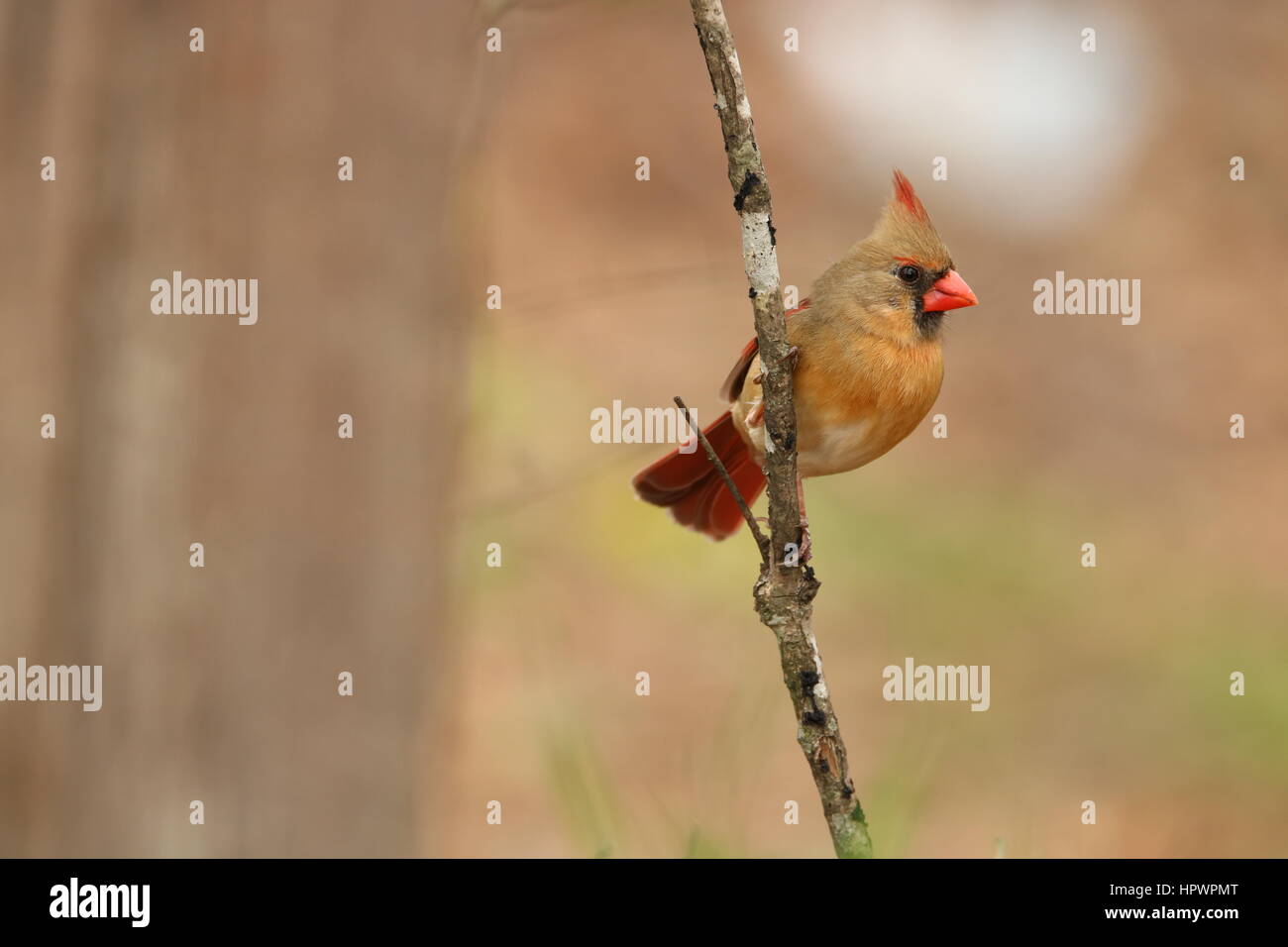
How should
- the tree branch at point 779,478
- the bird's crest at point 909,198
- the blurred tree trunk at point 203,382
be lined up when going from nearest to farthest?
the tree branch at point 779,478 → the bird's crest at point 909,198 → the blurred tree trunk at point 203,382

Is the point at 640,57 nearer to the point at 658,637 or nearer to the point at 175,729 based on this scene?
the point at 658,637

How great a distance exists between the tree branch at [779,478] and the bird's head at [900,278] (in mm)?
632

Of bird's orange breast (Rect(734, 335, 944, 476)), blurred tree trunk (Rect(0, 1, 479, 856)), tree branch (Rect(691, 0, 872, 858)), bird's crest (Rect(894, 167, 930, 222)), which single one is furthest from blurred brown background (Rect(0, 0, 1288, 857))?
bird's crest (Rect(894, 167, 930, 222))

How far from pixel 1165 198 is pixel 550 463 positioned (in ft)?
16.4

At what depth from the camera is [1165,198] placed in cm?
906

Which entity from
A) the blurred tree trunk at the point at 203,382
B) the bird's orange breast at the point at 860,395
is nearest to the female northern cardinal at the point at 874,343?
the bird's orange breast at the point at 860,395

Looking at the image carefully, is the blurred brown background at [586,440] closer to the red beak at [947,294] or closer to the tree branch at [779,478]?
the tree branch at [779,478]

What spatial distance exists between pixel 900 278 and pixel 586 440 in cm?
491

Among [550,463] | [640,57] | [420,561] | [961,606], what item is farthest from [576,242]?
[420,561]

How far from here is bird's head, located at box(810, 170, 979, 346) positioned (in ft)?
8.07

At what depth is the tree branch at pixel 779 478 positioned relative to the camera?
166 centimetres

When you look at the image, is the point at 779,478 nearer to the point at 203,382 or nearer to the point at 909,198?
the point at 909,198
